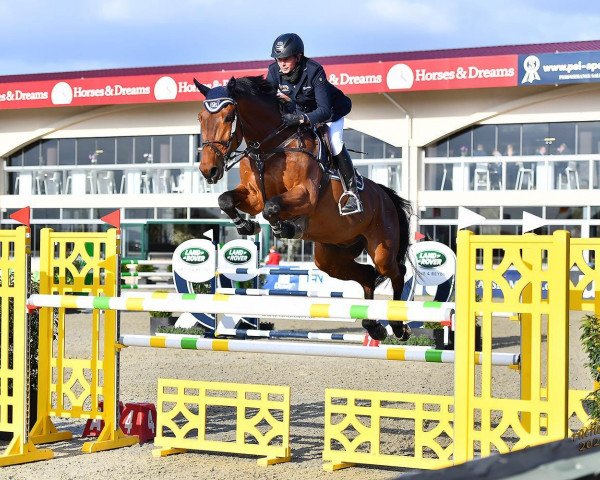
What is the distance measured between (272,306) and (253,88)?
1540mm

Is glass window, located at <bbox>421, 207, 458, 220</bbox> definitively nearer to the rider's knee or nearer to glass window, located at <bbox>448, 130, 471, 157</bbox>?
glass window, located at <bbox>448, 130, 471, 157</bbox>

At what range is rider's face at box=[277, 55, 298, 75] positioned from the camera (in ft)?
16.5

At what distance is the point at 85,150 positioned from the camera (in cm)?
2606

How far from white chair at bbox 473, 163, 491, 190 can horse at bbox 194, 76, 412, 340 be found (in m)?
17.4

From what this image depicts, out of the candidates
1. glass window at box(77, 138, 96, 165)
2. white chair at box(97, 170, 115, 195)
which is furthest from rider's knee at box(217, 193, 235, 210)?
glass window at box(77, 138, 96, 165)

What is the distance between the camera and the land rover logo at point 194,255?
11.6m

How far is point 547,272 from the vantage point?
3.49 m

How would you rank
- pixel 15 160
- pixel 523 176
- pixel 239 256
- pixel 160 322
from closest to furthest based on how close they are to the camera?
1. pixel 239 256
2. pixel 160 322
3. pixel 523 176
4. pixel 15 160

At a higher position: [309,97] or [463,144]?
[463,144]

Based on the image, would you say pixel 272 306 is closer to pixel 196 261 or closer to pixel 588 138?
pixel 196 261

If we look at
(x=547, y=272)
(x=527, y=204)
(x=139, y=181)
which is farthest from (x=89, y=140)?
(x=547, y=272)

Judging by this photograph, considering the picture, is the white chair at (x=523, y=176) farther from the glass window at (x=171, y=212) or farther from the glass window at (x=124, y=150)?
the glass window at (x=124, y=150)

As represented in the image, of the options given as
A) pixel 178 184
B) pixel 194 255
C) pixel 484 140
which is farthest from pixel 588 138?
pixel 194 255

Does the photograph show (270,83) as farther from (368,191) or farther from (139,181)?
(139,181)
